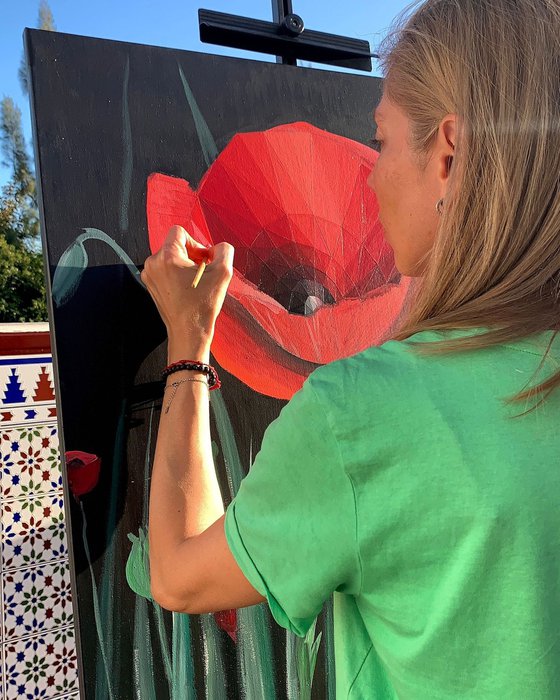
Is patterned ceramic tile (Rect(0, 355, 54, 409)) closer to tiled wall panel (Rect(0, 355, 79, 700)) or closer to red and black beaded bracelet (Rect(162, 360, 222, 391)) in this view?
tiled wall panel (Rect(0, 355, 79, 700))

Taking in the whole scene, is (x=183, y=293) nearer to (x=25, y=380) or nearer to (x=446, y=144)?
(x=446, y=144)

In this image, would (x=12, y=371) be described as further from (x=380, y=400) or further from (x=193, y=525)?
(x=380, y=400)

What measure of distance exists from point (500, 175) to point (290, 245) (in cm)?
65

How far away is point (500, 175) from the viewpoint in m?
0.63

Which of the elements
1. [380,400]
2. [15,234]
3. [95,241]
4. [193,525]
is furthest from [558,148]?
[15,234]

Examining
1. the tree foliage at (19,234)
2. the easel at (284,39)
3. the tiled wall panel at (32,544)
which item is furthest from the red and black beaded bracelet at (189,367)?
the tree foliage at (19,234)

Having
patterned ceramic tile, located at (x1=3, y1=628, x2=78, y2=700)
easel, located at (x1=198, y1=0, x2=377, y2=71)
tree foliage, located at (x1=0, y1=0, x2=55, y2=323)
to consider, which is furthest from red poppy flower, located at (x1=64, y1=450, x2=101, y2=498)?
tree foliage, located at (x1=0, y1=0, x2=55, y2=323)

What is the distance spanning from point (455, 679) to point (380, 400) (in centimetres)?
26

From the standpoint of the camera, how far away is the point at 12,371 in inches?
67.7

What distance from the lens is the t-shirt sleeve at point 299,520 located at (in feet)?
1.85

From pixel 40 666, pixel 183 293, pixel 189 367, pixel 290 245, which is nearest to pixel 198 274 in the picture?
pixel 183 293

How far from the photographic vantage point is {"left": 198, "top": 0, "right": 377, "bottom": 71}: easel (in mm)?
1194

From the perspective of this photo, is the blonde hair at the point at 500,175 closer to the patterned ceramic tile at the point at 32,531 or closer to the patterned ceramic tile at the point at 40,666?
the patterned ceramic tile at the point at 32,531

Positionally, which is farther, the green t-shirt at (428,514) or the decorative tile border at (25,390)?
the decorative tile border at (25,390)
